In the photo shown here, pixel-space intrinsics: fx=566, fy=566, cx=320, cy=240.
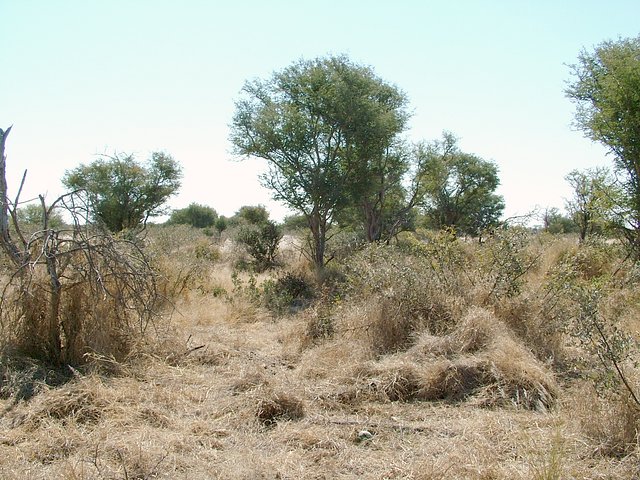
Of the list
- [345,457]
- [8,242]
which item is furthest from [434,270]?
[8,242]

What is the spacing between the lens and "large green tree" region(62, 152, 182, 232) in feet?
67.7

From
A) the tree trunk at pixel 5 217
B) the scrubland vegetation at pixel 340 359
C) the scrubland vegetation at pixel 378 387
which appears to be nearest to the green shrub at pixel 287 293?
the scrubland vegetation at pixel 340 359

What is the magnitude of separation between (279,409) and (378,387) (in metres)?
1.01

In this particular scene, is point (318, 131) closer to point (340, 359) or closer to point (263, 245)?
point (263, 245)

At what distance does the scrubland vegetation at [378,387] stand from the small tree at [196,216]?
1370 inches

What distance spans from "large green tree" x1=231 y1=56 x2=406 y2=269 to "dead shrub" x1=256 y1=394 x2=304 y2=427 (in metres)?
9.04

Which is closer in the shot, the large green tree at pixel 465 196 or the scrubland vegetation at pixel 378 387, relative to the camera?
the scrubland vegetation at pixel 378 387

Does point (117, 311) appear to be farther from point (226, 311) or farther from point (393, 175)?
point (393, 175)

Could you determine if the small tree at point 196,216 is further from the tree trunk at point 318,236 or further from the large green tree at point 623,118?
the large green tree at point 623,118

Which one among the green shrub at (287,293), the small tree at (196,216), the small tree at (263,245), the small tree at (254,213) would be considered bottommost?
the green shrub at (287,293)

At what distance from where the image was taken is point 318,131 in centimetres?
1373

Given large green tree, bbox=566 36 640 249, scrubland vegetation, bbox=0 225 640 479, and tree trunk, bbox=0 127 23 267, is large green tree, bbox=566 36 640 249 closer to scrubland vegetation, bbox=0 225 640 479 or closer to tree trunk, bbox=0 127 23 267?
scrubland vegetation, bbox=0 225 640 479

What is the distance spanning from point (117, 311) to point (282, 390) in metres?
2.42

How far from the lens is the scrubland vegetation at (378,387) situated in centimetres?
379
